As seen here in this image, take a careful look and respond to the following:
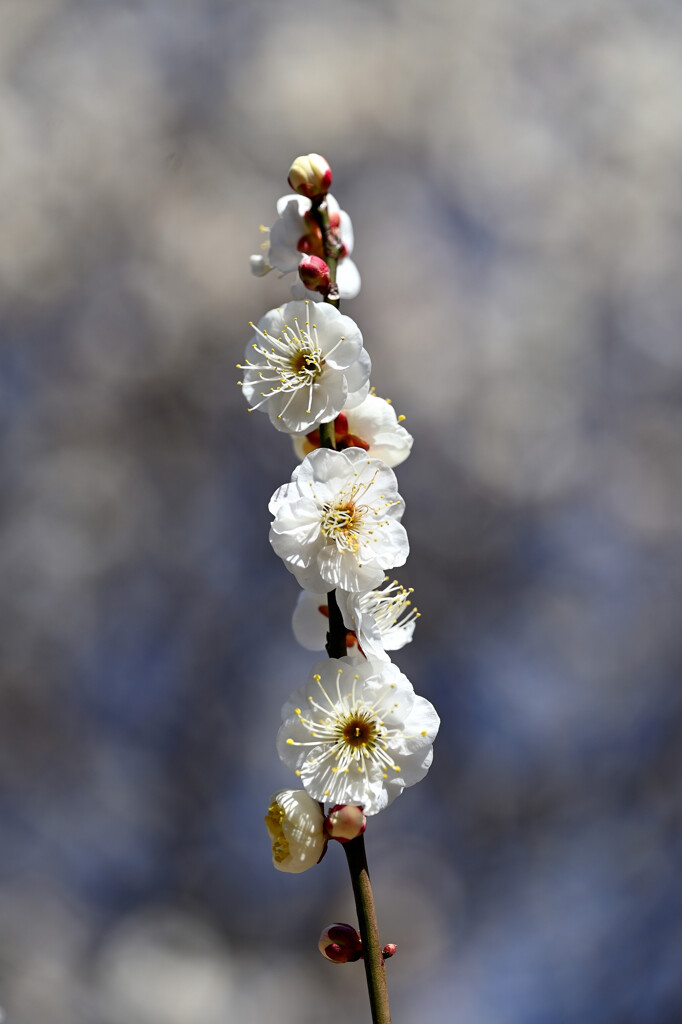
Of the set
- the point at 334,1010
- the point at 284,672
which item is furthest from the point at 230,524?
the point at 334,1010

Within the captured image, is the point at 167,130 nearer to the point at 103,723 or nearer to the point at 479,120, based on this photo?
the point at 479,120

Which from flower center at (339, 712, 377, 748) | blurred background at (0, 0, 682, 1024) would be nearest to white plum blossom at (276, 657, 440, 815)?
flower center at (339, 712, 377, 748)

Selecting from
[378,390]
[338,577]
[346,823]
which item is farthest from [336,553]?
[378,390]

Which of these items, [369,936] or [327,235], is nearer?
[369,936]

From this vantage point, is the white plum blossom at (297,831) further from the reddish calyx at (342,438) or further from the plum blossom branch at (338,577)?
the reddish calyx at (342,438)

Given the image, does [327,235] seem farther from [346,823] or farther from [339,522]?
[346,823]

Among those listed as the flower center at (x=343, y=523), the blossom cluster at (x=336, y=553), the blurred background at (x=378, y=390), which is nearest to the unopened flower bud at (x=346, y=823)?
the blossom cluster at (x=336, y=553)

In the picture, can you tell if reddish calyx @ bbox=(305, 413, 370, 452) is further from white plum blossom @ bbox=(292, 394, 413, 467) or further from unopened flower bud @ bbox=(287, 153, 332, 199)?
unopened flower bud @ bbox=(287, 153, 332, 199)
